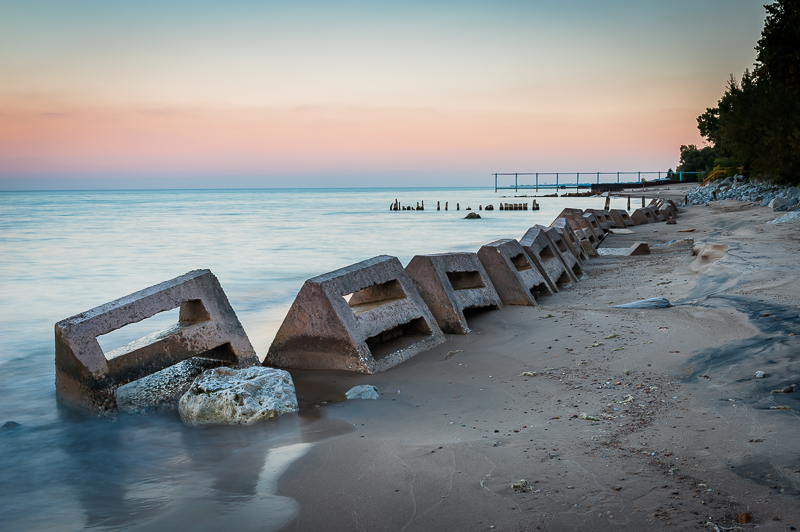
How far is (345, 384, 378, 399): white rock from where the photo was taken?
15.2ft

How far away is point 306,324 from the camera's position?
17.8 ft

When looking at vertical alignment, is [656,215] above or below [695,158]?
below

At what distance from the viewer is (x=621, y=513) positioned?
98.3 inches

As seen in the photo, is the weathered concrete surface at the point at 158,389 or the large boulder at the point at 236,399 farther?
the weathered concrete surface at the point at 158,389

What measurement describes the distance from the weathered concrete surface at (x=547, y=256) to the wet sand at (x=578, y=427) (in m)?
2.41

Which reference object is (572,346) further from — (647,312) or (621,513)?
(621,513)

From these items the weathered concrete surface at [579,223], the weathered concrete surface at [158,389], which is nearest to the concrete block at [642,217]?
the weathered concrete surface at [579,223]

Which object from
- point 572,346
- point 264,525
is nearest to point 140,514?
point 264,525

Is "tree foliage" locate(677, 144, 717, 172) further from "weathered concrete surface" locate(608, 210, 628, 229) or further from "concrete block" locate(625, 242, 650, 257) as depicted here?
"concrete block" locate(625, 242, 650, 257)

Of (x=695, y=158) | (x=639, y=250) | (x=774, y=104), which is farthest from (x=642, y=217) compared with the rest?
(x=695, y=158)

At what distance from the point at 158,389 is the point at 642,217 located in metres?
23.9

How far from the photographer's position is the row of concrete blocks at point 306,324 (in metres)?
4.49

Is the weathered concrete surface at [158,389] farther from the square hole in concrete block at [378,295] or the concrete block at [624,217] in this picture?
the concrete block at [624,217]

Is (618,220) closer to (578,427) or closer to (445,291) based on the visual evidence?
(445,291)
